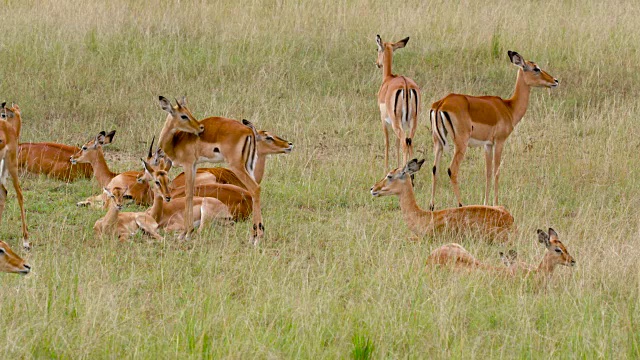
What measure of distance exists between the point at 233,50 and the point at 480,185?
3.90 meters

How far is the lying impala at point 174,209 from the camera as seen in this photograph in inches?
255

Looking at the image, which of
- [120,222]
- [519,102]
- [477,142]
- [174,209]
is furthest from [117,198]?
[519,102]

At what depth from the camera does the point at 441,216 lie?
6.36 metres

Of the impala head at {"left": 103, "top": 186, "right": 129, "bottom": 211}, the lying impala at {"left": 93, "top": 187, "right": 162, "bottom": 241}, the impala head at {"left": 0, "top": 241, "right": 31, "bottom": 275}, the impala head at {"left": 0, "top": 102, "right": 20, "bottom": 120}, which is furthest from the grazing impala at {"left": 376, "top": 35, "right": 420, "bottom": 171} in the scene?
the impala head at {"left": 0, "top": 241, "right": 31, "bottom": 275}

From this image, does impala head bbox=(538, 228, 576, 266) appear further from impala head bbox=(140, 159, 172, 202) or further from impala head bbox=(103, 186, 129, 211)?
impala head bbox=(103, 186, 129, 211)

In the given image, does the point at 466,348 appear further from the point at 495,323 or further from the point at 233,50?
the point at 233,50

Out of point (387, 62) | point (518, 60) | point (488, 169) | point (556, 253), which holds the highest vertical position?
point (518, 60)

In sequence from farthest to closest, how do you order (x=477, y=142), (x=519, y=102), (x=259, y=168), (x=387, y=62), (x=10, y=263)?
(x=387, y=62) → (x=519, y=102) → (x=477, y=142) → (x=259, y=168) → (x=10, y=263)

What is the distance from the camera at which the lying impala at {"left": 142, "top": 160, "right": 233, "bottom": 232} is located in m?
6.48

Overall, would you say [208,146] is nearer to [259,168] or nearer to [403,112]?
[259,168]

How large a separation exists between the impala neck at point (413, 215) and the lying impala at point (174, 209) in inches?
43.1

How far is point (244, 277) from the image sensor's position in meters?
5.29

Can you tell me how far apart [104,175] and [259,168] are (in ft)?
3.76

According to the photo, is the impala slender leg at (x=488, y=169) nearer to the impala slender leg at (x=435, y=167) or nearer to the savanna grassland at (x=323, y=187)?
the savanna grassland at (x=323, y=187)
